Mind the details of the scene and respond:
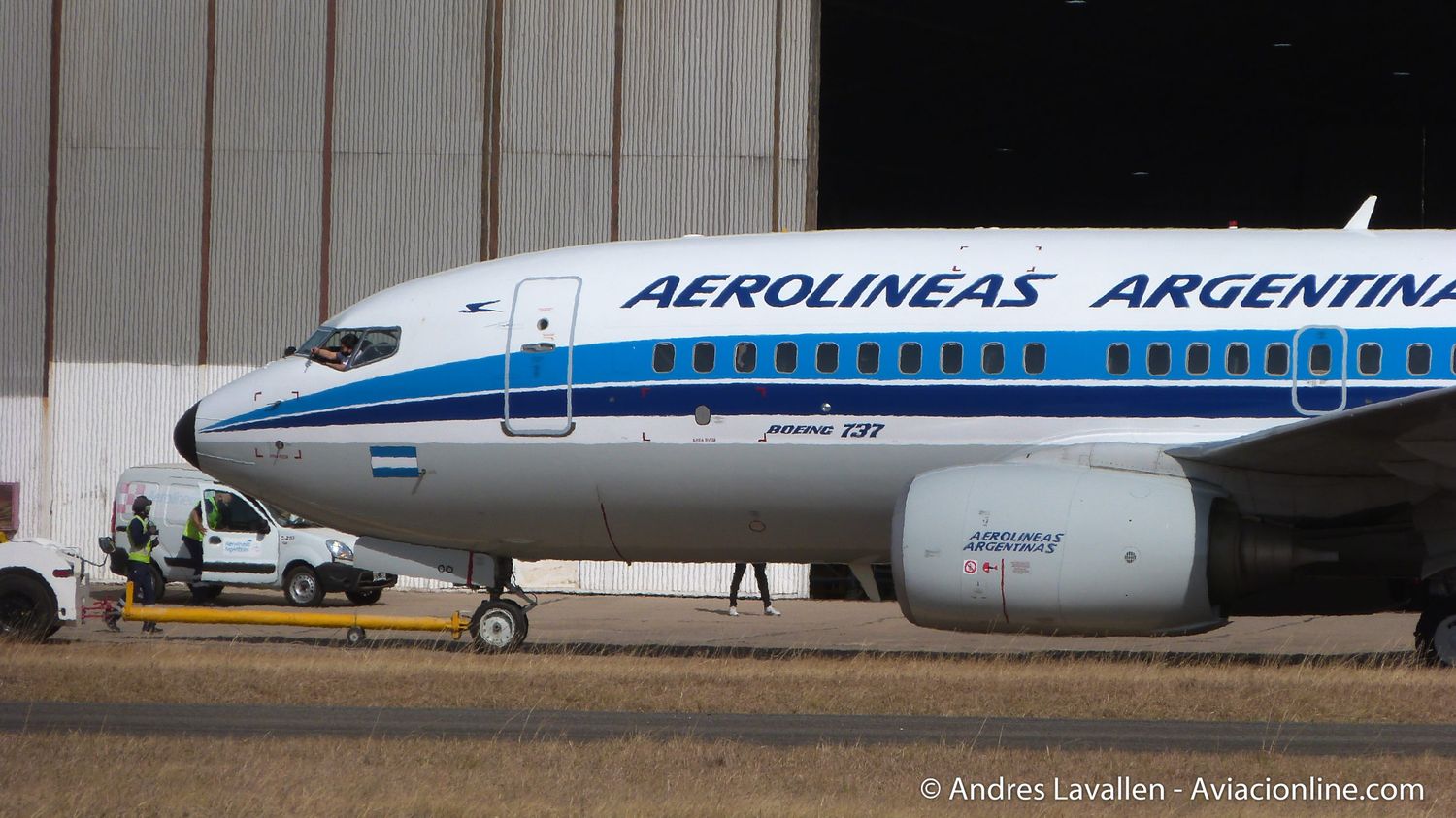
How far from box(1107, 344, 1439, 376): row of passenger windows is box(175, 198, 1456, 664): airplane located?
0.08ft

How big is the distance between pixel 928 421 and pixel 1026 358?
3.54 ft

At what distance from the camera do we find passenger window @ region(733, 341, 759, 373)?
16.2m

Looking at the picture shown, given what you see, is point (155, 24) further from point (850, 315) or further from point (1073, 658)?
point (1073, 658)

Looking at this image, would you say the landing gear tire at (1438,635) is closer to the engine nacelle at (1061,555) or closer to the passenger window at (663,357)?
the engine nacelle at (1061,555)

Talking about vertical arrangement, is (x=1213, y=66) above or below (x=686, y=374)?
above

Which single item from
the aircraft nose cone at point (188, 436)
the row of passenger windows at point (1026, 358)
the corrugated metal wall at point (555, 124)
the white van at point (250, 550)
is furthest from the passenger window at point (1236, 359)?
the corrugated metal wall at point (555, 124)

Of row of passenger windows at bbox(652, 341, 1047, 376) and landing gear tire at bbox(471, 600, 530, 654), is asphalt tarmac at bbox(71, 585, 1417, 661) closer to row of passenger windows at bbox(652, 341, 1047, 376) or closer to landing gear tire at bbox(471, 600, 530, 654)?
landing gear tire at bbox(471, 600, 530, 654)

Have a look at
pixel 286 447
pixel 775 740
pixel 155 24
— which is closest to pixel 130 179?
pixel 155 24

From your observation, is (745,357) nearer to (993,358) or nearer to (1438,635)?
(993,358)

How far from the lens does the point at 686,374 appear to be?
53.5 ft

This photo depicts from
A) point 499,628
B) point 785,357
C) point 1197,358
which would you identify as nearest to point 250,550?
point 499,628

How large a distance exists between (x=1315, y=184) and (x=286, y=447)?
1315 inches

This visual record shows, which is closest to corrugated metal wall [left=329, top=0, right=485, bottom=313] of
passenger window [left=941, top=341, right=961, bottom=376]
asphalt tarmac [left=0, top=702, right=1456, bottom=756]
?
passenger window [left=941, top=341, right=961, bottom=376]

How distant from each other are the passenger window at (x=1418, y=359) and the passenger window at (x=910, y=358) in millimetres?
4404
